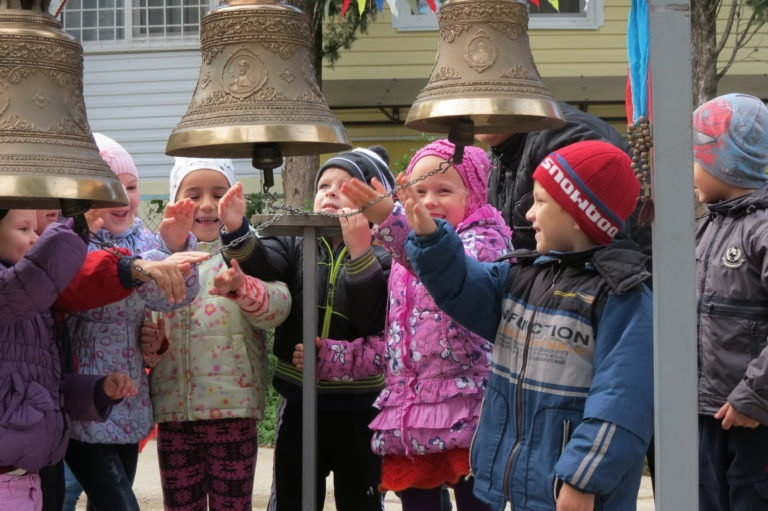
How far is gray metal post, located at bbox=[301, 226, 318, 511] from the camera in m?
3.88

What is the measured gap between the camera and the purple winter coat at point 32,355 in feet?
11.7

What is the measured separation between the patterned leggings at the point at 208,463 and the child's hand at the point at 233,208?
2.76 ft

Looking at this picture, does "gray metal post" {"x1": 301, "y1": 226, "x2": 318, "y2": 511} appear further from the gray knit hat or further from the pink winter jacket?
the gray knit hat

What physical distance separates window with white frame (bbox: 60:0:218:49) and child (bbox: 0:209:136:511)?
10534 millimetres

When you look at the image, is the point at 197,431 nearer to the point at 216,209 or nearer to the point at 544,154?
the point at 216,209

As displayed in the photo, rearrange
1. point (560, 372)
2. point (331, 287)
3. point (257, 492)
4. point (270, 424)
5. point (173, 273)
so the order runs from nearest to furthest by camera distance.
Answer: point (560, 372) < point (173, 273) < point (331, 287) < point (257, 492) < point (270, 424)

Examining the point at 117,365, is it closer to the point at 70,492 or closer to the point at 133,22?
the point at 70,492

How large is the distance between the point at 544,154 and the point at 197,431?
67.5 inches

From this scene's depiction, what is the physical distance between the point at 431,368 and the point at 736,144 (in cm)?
134

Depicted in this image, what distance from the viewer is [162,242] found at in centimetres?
434

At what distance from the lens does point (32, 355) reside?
374 cm

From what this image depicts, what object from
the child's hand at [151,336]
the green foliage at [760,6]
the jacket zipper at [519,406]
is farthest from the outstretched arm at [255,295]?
the green foliage at [760,6]

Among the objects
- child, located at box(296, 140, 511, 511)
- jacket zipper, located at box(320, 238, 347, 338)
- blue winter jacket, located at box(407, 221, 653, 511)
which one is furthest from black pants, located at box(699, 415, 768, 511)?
jacket zipper, located at box(320, 238, 347, 338)


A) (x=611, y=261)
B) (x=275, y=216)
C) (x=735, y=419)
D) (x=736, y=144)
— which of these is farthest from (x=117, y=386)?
(x=736, y=144)
